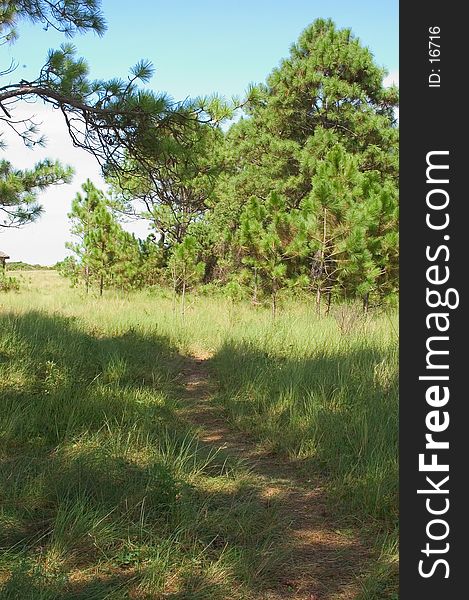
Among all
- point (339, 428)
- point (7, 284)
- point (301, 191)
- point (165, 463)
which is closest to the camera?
point (165, 463)

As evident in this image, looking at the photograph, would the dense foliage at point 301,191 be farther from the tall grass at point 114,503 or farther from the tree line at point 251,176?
the tall grass at point 114,503

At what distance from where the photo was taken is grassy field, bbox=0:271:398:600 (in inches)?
115

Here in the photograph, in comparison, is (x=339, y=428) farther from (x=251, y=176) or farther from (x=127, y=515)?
(x=251, y=176)

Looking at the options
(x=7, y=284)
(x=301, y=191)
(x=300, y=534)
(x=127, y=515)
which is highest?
(x=301, y=191)

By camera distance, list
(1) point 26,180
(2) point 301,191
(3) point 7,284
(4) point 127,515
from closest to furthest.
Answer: (4) point 127,515 < (1) point 26,180 < (2) point 301,191 < (3) point 7,284

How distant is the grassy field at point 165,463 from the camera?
293cm

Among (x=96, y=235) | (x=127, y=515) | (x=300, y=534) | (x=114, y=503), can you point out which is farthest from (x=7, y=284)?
(x=300, y=534)

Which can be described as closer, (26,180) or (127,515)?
(127,515)

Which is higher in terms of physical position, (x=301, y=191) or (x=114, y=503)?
(x=301, y=191)

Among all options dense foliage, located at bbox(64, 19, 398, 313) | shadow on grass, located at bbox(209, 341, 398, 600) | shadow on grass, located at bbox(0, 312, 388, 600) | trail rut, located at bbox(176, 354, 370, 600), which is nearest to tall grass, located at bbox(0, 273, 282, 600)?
shadow on grass, located at bbox(0, 312, 388, 600)

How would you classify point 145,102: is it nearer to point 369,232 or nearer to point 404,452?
point 404,452

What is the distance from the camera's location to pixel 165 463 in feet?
13.4

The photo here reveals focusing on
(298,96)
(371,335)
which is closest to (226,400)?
(371,335)

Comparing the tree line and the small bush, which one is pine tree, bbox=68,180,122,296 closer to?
the tree line
